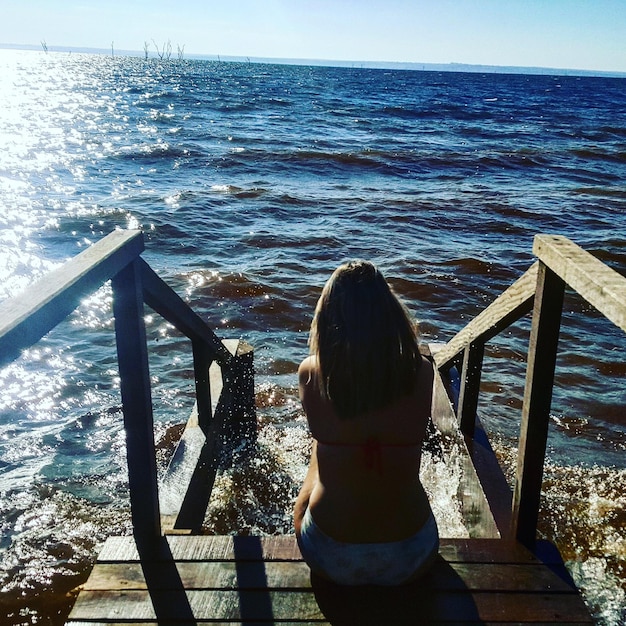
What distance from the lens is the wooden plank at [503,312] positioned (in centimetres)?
277

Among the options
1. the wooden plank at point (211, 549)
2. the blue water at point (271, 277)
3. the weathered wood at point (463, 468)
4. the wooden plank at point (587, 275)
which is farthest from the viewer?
the blue water at point (271, 277)

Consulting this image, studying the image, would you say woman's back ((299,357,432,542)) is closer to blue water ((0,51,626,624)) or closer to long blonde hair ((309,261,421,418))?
long blonde hair ((309,261,421,418))

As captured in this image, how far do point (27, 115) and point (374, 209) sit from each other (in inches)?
1163

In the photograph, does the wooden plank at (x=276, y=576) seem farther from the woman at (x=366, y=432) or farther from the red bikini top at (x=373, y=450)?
the red bikini top at (x=373, y=450)

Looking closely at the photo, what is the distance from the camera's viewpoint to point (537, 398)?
2619mm

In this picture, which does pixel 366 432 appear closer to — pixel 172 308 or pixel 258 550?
pixel 258 550

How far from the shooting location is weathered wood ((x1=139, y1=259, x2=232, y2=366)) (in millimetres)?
2719

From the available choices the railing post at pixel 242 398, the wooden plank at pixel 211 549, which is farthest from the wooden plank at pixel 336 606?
the railing post at pixel 242 398

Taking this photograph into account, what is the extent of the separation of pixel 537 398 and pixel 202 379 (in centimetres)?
228

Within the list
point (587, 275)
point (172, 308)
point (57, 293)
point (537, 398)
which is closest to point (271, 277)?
point (172, 308)

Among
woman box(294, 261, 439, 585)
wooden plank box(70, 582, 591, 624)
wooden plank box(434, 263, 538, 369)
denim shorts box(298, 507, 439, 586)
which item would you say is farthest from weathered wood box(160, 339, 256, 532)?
wooden plank box(434, 263, 538, 369)

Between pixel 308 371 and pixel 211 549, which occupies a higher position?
pixel 308 371

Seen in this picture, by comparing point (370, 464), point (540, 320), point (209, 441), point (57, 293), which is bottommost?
point (209, 441)

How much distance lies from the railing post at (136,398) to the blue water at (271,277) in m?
1.50
